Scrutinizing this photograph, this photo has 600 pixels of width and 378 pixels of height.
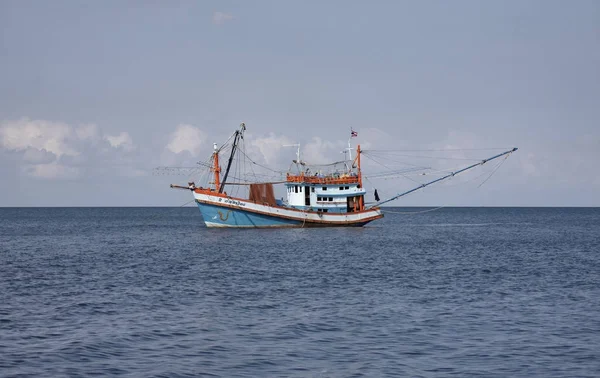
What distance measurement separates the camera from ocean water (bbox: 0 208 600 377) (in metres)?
20.4

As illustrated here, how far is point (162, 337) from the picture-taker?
23703 millimetres

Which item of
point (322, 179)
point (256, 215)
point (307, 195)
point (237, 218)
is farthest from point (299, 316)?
point (307, 195)

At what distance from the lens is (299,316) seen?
27.6m

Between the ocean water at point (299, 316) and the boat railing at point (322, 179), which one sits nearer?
the ocean water at point (299, 316)

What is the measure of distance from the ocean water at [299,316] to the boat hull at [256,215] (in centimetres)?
2705

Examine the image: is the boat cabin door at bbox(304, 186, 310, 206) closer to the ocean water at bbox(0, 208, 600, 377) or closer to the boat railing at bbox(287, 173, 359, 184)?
the boat railing at bbox(287, 173, 359, 184)

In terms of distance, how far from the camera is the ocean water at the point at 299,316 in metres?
20.4

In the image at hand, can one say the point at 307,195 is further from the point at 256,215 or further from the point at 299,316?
the point at 299,316

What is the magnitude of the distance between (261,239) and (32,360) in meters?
50.8

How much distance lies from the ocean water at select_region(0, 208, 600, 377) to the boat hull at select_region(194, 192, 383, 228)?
1065 inches

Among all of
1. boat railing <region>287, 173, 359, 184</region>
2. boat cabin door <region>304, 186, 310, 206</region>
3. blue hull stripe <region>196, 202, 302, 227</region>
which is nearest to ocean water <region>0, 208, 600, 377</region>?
blue hull stripe <region>196, 202, 302, 227</region>

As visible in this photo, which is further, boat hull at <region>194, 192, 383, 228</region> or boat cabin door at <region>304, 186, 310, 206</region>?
boat cabin door at <region>304, 186, 310, 206</region>

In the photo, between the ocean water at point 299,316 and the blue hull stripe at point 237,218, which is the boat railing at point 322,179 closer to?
the blue hull stripe at point 237,218

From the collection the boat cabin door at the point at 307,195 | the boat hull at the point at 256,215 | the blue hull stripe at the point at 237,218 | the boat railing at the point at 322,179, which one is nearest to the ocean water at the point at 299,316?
the boat hull at the point at 256,215
